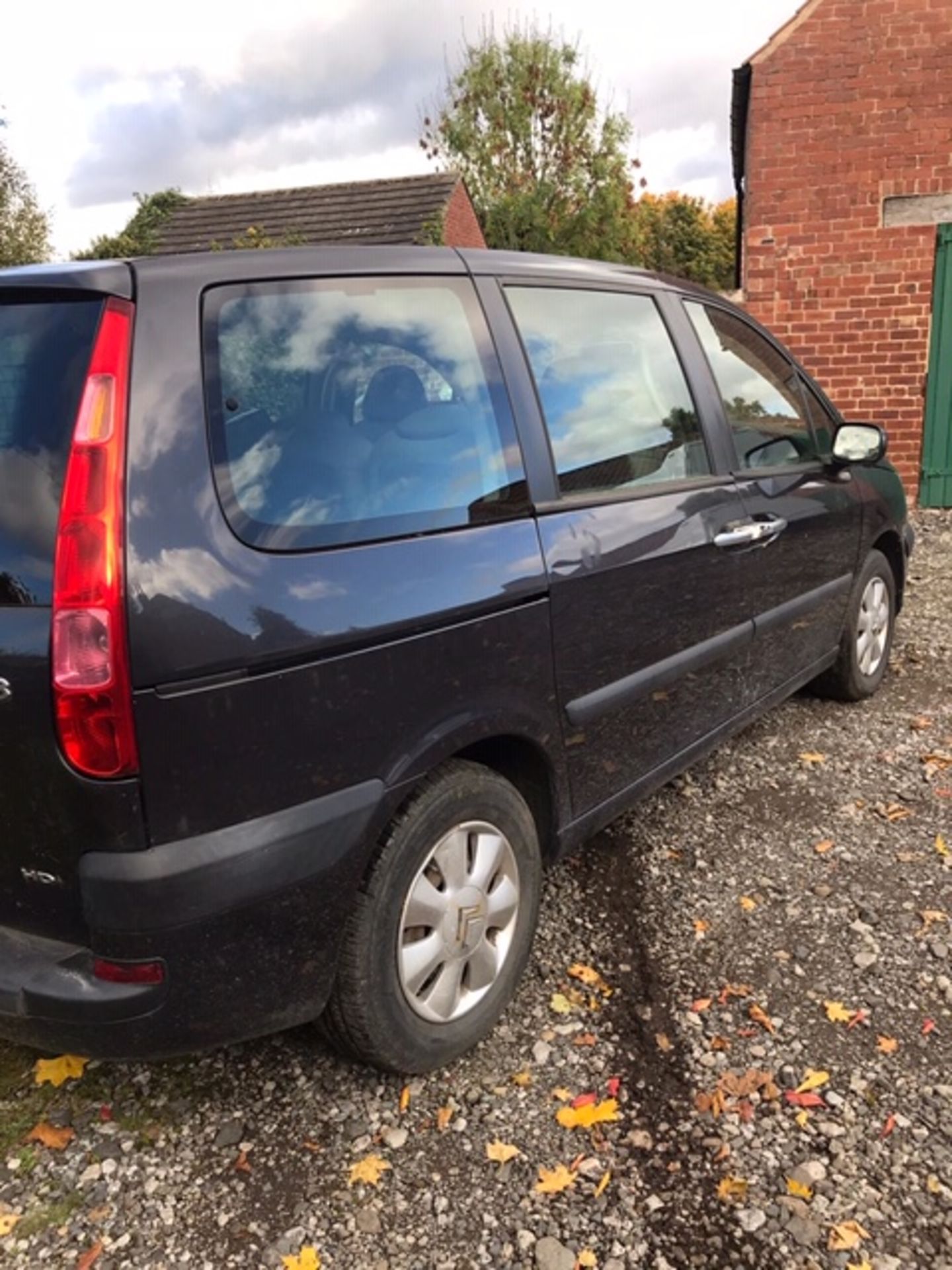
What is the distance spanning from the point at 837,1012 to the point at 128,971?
1.75 m

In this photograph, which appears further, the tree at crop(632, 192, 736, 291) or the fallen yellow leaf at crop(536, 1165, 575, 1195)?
the tree at crop(632, 192, 736, 291)

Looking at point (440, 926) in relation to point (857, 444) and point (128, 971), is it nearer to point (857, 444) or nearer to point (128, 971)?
point (128, 971)

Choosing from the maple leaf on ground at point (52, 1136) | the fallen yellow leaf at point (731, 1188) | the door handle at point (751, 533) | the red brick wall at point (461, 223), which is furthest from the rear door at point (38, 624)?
the red brick wall at point (461, 223)

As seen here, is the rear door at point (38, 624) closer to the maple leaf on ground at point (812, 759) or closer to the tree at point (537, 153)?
the maple leaf on ground at point (812, 759)

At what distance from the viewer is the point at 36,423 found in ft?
5.64

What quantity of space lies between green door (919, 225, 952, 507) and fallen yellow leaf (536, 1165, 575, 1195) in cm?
831

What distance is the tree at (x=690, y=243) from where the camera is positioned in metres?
31.8

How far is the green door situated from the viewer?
27.5ft

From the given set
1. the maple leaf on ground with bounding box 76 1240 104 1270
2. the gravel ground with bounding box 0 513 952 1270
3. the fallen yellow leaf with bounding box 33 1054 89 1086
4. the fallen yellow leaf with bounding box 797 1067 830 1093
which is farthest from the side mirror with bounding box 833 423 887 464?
the maple leaf on ground with bounding box 76 1240 104 1270

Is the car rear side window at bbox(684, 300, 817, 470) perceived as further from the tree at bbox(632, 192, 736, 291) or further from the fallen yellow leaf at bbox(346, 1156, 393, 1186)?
the tree at bbox(632, 192, 736, 291)

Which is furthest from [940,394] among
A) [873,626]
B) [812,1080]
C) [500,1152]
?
[500,1152]

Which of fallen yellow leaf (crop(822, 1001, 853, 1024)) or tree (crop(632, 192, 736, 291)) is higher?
tree (crop(632, 192, 736, 291))

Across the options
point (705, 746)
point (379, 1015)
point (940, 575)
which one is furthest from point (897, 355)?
point (379, 1015)

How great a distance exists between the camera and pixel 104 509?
64.0 inches
